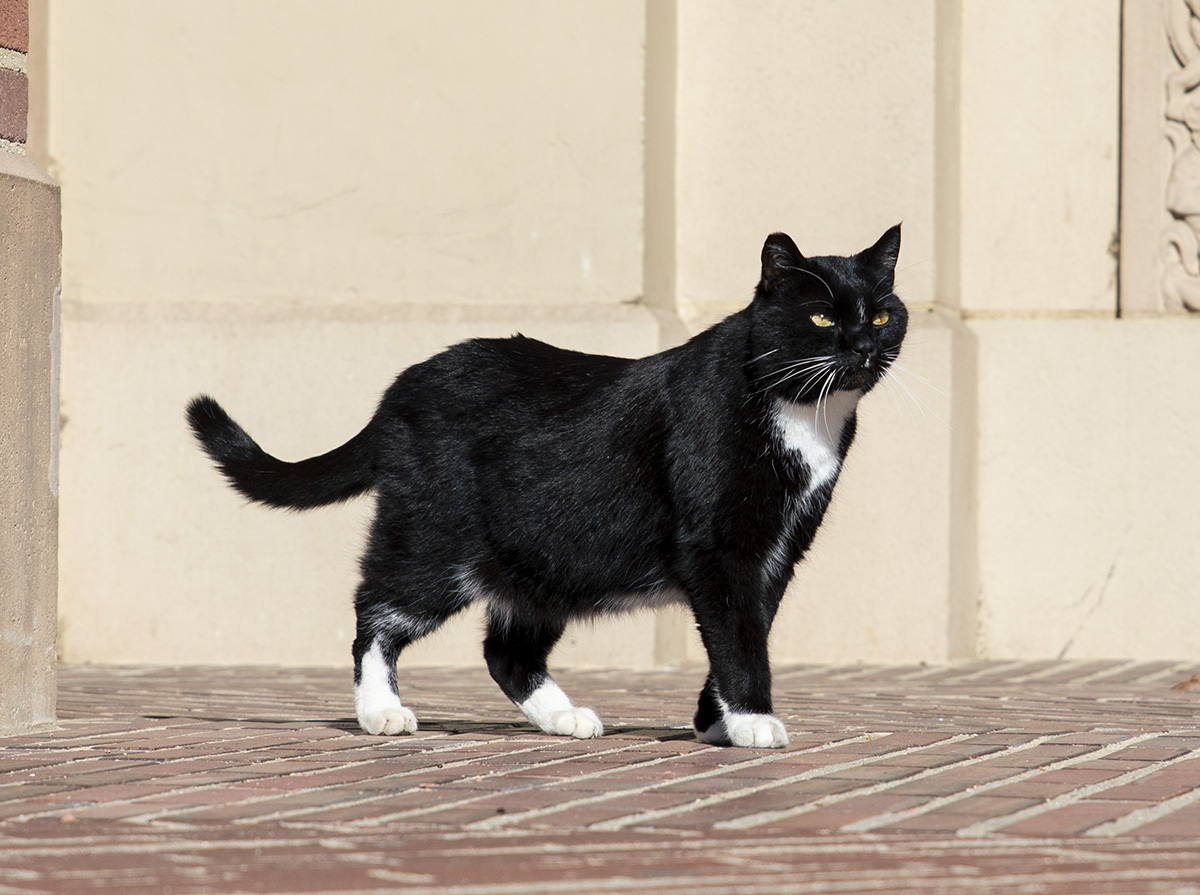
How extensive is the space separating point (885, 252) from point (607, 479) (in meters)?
0.93

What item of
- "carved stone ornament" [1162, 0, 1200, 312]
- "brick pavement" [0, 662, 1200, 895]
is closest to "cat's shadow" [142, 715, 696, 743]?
"brick pavement" [0, 662, 1200, 895]

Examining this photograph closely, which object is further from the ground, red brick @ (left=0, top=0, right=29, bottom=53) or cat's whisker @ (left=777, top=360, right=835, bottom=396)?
red brick @ (left=0, top=0, right=29, bottom=53)

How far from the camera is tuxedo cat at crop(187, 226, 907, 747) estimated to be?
13.0 feet

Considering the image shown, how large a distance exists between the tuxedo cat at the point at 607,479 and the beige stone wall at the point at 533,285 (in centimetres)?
231

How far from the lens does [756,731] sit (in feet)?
12.8

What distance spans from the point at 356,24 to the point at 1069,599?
13.0ft

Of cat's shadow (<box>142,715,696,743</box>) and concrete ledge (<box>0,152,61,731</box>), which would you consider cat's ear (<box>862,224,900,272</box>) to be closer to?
cat's shadow (<box>142,715,696,743</box>)

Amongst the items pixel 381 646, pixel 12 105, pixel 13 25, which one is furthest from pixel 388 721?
pixel 13 25

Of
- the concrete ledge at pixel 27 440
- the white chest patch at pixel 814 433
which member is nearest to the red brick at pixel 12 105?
the concrete ledge at pixel 27 440

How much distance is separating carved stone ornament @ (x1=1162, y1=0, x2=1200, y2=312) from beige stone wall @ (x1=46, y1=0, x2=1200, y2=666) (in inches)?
11.5

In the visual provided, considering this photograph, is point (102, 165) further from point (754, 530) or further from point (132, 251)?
point (754, 530)

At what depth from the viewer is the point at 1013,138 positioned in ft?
24.1

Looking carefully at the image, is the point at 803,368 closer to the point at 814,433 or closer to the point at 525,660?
the point at 814,433

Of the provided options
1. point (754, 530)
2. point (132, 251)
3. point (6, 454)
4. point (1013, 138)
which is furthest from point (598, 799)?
point (1013, 138)
